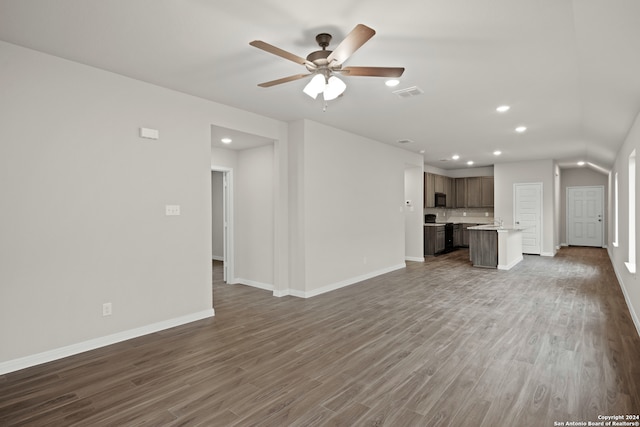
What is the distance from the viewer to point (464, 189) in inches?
457

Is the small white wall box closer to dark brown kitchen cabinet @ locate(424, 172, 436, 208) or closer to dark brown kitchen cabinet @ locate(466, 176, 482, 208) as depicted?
dark brown kitchen cabinet @ locate(424, 172, 436, 208)

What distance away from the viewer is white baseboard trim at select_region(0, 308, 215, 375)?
2975 mm

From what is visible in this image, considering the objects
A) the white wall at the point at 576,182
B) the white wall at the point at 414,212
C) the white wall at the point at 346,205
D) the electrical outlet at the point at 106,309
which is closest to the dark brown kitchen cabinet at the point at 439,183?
the white wall at the point at 414,212

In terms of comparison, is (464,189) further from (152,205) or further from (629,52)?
(152,205)

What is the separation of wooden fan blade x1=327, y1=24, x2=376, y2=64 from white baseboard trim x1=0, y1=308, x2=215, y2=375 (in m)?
3.40

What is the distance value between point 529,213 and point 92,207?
1042 centimetres

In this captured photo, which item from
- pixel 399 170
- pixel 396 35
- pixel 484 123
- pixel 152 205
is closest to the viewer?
pixel 396 35

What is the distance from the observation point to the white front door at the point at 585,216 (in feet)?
37.4

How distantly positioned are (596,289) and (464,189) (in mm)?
6225

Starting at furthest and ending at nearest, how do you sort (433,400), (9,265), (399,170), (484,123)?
(399,170)
(484,123)
(9,265)
(433,400)

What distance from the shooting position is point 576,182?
→ 11773 millimetres

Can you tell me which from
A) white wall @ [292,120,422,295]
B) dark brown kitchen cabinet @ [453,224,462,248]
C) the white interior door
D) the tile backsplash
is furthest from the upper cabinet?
white wall @ [292,120,422,295]

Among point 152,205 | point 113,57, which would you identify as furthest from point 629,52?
point 152,205

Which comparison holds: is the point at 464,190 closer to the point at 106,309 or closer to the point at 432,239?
the point at 432,239
